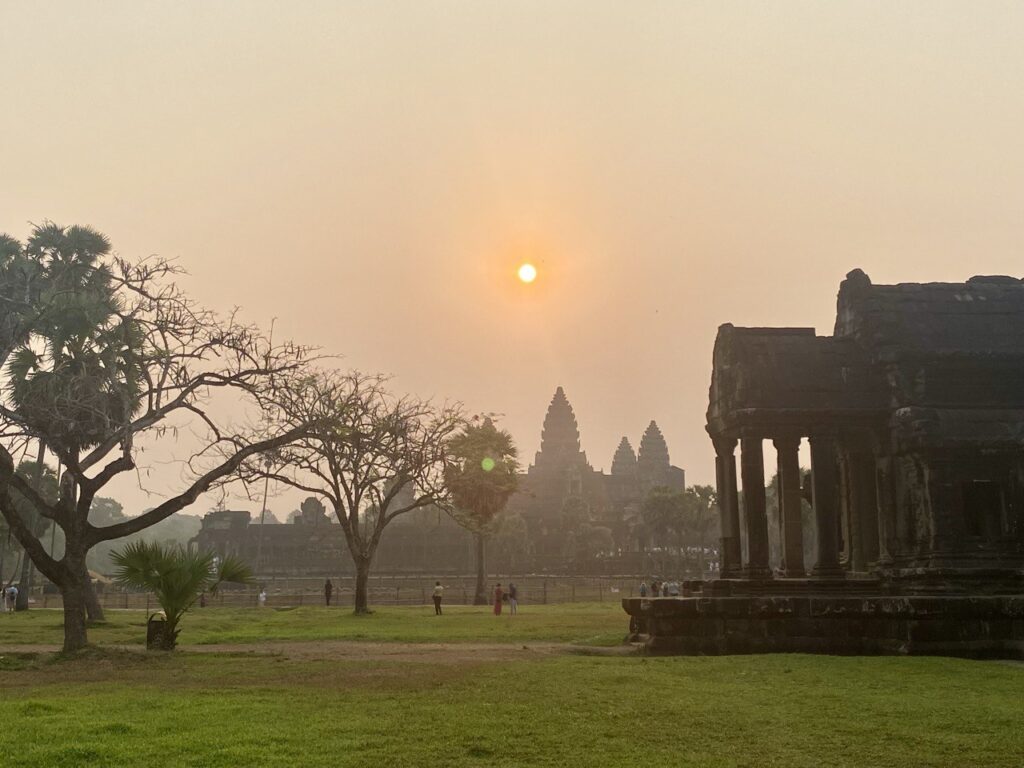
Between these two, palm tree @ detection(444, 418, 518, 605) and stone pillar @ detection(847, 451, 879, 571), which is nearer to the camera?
stone pillar @ detection(847, 451, 879, 571)

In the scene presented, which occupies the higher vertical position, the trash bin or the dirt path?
the trash bin

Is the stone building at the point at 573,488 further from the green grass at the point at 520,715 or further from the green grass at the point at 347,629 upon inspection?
the green grass at the point at 520,715

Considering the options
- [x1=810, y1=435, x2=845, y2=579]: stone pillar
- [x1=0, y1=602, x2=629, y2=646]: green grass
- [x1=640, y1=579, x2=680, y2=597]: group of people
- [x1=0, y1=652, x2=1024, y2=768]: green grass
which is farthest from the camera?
[x1=640, y1=579, x2=680, y2=597]: group of people

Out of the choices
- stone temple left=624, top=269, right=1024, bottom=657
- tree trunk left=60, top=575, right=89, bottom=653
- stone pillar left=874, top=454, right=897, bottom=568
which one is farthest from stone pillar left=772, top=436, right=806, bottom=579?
tree trunk left=60, top=575, right=89, bottom=653

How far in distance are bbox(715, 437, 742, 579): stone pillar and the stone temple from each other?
0.03 meters

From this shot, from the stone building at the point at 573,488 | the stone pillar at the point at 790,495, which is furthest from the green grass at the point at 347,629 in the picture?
the stone building at the point at 573,488

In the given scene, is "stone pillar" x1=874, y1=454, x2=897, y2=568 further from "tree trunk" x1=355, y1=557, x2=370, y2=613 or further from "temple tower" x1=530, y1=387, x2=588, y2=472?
"temple tower" x1=530, y1=387, x2=588, y2=472

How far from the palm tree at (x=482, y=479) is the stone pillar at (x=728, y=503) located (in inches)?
799

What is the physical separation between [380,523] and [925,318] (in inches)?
848

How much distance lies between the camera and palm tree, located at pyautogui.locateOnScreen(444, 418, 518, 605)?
40.6 m

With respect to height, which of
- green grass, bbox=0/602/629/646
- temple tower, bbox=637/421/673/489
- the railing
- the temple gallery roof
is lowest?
the railing

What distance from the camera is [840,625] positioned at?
15.7 metres

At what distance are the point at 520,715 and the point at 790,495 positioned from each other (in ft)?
36.1

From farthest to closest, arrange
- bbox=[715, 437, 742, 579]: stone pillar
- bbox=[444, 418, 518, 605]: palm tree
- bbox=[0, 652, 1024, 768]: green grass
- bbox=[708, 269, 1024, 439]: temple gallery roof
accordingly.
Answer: bbox=[444, 418, 518, 605]: palm tree → bbox=[715, 437, 742, 579]: stone pillar → bbox=[708, 269, 1024, 439]: temple gallery roof → bbox=[0, 652, 1024, 768]: green grass
